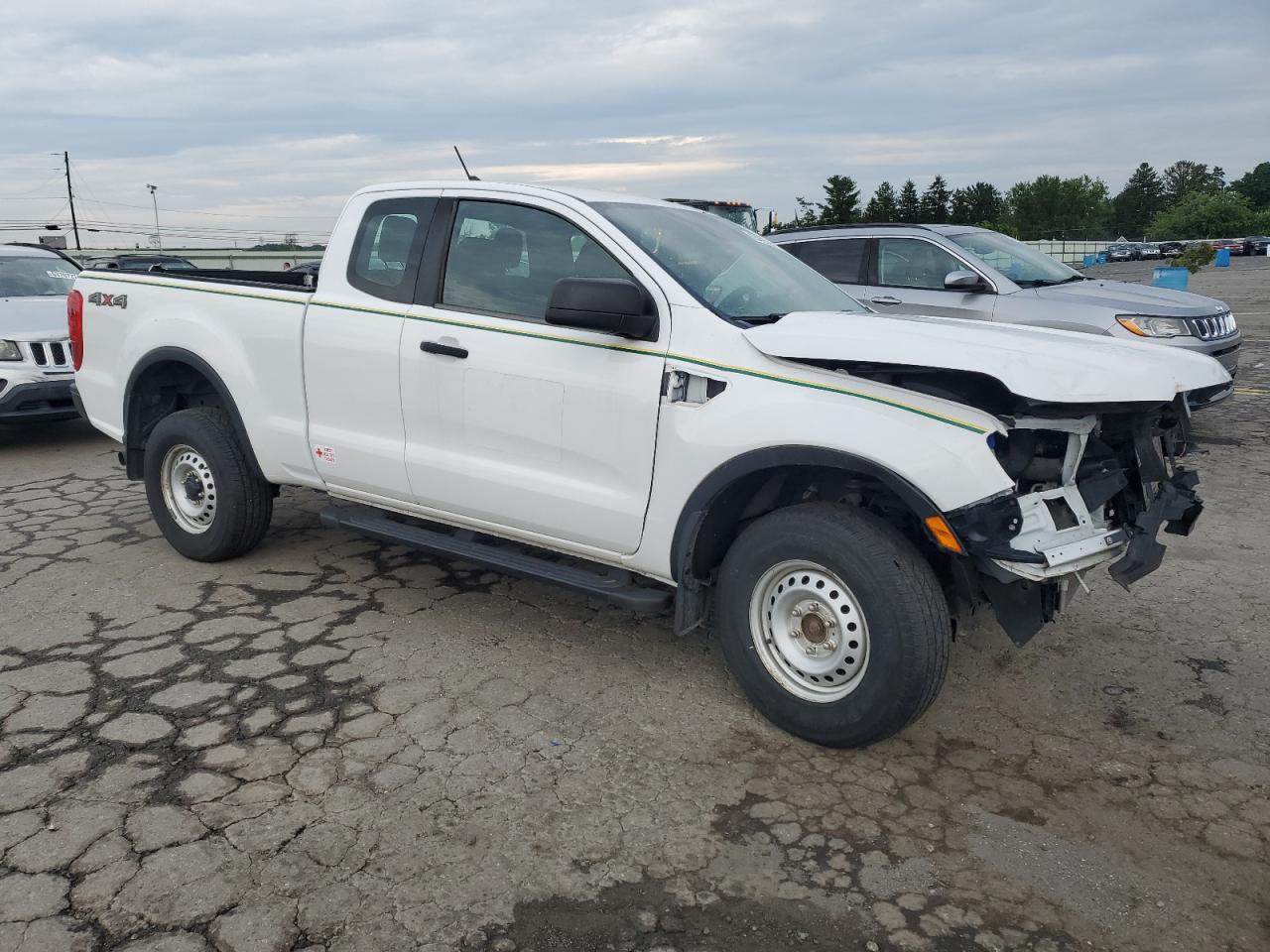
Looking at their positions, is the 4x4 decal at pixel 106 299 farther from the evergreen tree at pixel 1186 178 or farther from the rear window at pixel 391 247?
the evergreen tree at pixel 1186 178

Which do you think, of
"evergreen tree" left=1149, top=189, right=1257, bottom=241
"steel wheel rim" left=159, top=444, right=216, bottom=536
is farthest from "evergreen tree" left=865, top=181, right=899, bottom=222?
"steel wheel rim" left=159, top=444, right=216, bottom=536

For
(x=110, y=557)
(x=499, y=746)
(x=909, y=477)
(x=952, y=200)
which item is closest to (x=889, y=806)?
(x=909, y=477)

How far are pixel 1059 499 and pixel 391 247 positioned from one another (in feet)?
9.87

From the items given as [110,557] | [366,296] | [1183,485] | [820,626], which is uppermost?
[366,296]

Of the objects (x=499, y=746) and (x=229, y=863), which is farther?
(x=499, y=746)

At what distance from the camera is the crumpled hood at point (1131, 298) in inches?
327

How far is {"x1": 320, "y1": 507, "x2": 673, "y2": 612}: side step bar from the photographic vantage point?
13.1ft

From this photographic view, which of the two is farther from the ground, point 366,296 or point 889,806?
point 366,296

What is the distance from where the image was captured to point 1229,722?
3.81 metres

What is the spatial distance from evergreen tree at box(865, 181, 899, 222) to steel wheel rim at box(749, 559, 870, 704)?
174ft

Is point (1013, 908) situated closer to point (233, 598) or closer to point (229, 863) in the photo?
point (229, 863)

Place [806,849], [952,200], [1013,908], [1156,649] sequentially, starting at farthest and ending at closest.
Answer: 1. [952,200]
2. [1156,649]
3. [806,849]
4. [1013,908]

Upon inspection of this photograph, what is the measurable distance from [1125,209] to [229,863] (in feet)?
485

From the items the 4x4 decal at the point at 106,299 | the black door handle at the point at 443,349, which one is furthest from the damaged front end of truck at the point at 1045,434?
the 4x4 decal at the point at 106,299
